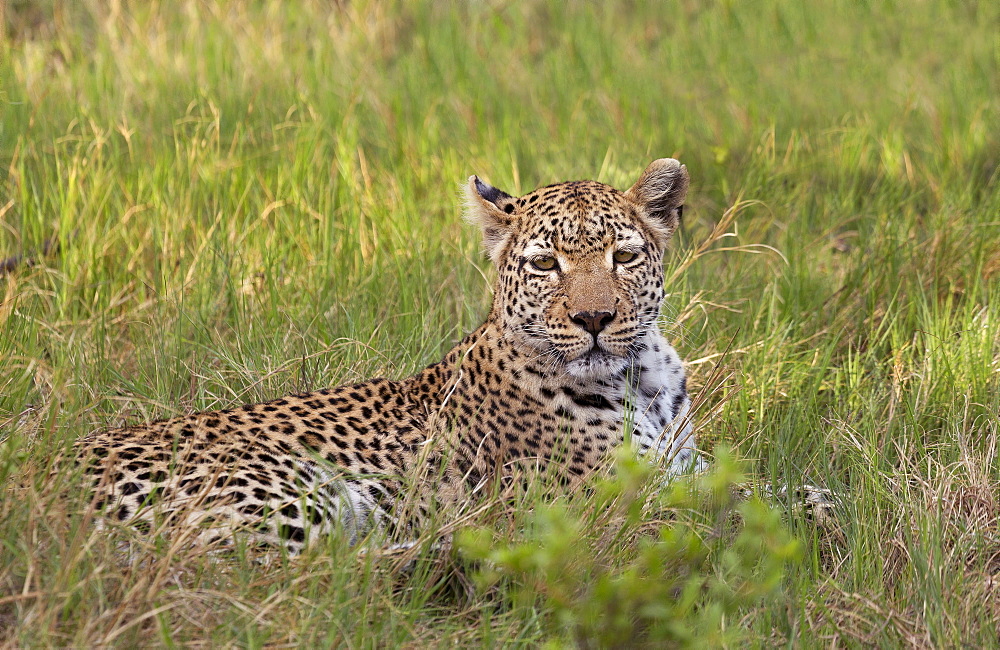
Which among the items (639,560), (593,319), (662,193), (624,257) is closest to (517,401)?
(593,319)

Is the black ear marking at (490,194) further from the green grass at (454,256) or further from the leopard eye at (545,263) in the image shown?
the green grass at (454,256)

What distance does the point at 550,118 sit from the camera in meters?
9.01

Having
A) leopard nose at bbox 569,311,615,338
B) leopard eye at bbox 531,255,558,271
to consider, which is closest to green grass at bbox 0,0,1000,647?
leopard nose at bbox 569,311,615,338

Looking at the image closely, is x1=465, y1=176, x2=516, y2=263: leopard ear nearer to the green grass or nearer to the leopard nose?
the leopard nose

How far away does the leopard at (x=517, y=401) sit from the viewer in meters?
4.54

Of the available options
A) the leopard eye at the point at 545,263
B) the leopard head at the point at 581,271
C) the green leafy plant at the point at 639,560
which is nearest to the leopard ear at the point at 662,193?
the leopard head at the point at 581,271

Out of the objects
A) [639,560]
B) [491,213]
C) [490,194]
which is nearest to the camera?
[639,560]

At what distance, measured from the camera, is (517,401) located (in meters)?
4.89

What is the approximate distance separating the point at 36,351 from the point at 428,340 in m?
1.90

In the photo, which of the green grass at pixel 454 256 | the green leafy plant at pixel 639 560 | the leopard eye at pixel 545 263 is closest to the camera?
the green leafy plant at pixel 639 560

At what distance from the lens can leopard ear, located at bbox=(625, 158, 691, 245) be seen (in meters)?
5.09

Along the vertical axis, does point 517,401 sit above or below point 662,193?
below

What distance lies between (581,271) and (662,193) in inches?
24.4

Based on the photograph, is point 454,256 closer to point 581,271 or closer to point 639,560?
point 581,271
